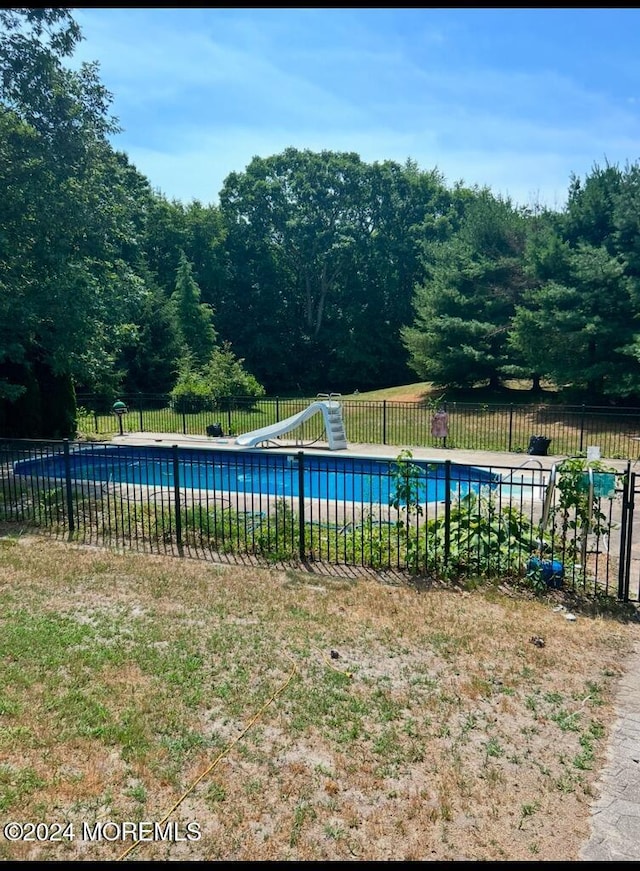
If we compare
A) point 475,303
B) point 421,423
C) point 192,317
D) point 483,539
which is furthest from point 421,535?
point 192,317

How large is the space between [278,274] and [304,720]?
42932mm

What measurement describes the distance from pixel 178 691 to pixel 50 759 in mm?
993

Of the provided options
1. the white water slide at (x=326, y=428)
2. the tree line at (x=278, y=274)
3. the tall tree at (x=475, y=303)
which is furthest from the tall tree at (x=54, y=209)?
the tall tree at (x=475, y=303)

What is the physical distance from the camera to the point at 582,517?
6785 millimetres

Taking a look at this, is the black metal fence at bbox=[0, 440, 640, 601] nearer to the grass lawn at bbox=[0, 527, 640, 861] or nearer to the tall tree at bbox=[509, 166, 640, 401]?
the grass lawn at bbox=[0, 527, 640, 861]

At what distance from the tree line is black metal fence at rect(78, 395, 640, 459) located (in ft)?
4.38

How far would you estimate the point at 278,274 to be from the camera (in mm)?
44625

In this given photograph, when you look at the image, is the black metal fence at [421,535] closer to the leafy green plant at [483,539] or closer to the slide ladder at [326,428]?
the leafy green plant at [483,539]

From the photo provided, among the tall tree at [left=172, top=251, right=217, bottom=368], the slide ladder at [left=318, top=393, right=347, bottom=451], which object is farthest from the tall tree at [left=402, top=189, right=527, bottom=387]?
the tall tree at [left=172, top=251, right=217, bottom=368]

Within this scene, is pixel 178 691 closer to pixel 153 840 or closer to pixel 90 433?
pixel 153 840

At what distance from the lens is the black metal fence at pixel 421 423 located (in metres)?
17.9

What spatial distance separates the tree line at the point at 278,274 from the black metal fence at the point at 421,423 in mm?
1335

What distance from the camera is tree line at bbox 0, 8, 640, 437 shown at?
565 inches

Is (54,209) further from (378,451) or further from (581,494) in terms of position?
(581,494)
